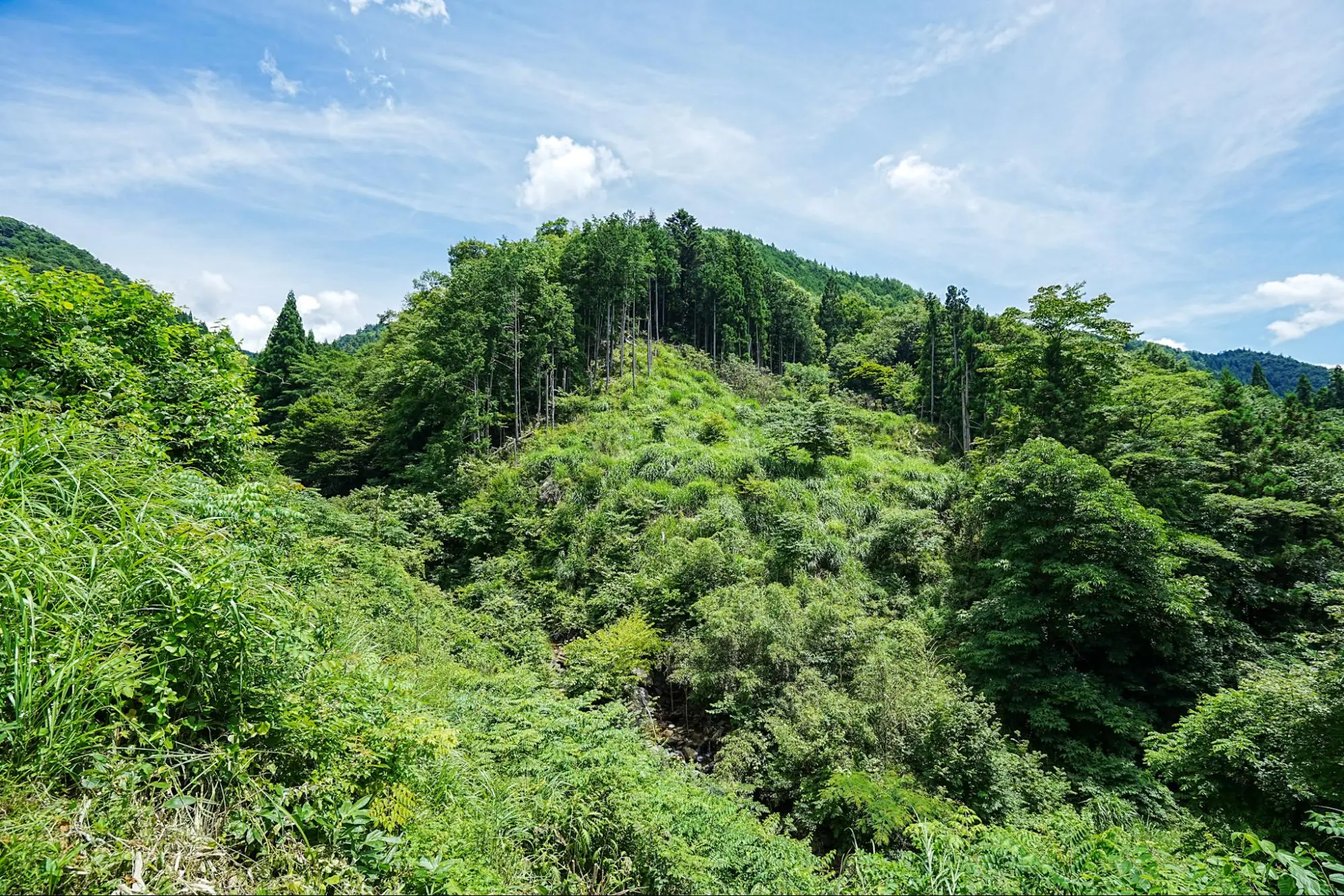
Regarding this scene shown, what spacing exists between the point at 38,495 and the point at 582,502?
48.1 feet

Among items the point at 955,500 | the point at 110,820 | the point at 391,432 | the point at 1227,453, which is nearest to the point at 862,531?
the point at 955,500

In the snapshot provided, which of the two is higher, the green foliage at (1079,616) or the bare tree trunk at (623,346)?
the bare tree trunk at (623,346)

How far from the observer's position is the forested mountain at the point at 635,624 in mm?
2326

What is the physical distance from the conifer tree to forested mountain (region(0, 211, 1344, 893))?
693 cm

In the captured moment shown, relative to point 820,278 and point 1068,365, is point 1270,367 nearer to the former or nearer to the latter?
point 820,278

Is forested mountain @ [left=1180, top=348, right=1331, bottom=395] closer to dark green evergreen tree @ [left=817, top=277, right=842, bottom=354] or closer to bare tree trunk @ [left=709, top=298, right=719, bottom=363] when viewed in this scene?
dark green evergreen tree @ [left=817, top=277, right=842, bottom=354]

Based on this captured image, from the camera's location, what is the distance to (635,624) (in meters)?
11.4

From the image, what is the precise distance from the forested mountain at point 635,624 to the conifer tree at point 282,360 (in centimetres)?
693

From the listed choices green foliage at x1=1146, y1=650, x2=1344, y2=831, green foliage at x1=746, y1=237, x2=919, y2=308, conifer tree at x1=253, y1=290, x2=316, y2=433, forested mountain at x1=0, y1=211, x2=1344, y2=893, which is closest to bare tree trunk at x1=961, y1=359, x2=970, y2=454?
forested mountain at x1=0, y1=211, x2=1344, y2=893

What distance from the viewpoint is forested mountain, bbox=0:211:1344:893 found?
233 centimetres

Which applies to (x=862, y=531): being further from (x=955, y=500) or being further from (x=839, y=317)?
(x=839, y=317)

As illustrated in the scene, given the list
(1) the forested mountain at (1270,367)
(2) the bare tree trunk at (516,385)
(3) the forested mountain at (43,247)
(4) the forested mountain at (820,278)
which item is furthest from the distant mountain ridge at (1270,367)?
(3) the forested mountain at (43,247)

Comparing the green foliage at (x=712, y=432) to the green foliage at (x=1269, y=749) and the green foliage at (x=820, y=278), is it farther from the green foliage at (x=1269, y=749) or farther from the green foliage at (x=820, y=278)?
the green foliage at (x=820, y=278)

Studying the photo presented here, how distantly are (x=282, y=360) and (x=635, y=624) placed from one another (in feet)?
103
